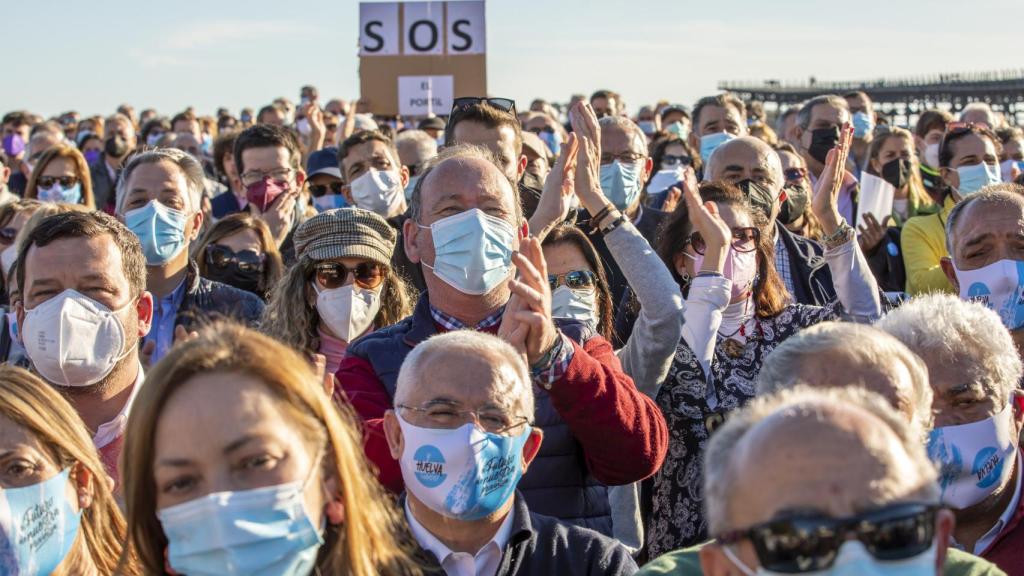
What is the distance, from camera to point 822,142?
30.2 ft

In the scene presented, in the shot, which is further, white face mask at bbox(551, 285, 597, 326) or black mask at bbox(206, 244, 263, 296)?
black mask at bbox(206, 244, 263, 296)

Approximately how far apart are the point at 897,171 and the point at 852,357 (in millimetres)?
6497

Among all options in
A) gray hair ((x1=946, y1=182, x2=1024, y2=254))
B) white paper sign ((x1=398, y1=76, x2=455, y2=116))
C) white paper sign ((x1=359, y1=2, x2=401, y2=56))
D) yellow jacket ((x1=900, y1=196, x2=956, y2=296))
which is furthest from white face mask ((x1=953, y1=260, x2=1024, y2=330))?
white paper sign ((x1=359, y1=2, x2=401, y2=56))

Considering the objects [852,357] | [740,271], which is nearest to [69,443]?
[852,357]

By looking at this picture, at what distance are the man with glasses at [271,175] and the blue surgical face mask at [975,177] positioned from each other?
13.5 ft

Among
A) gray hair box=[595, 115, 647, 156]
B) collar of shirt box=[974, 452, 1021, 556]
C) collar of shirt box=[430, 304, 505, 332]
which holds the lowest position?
collar of shirt box=[974, 452, 1021, 556]

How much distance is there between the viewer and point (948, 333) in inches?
164

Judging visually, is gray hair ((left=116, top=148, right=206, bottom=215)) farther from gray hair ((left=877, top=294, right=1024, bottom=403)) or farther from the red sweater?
gray hair ((left=877, top=294, right=1024, bottom=403))

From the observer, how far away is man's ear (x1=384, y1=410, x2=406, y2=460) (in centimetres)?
384

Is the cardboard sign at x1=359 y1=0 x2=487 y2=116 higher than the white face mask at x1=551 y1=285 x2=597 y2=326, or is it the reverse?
the cardboard sign at x1=359 y1=0 x2=487 y2=116

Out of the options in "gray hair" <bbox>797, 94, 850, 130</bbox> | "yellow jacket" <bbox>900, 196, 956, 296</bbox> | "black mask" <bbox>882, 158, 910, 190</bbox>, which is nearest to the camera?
"yellow jacket" <bbox>900, 196, 956, 296</bbox>

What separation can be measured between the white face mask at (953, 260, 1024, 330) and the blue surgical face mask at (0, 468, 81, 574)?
3606 millimetres

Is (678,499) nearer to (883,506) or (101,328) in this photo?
(101,328)

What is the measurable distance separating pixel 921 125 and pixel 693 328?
27.0ft
